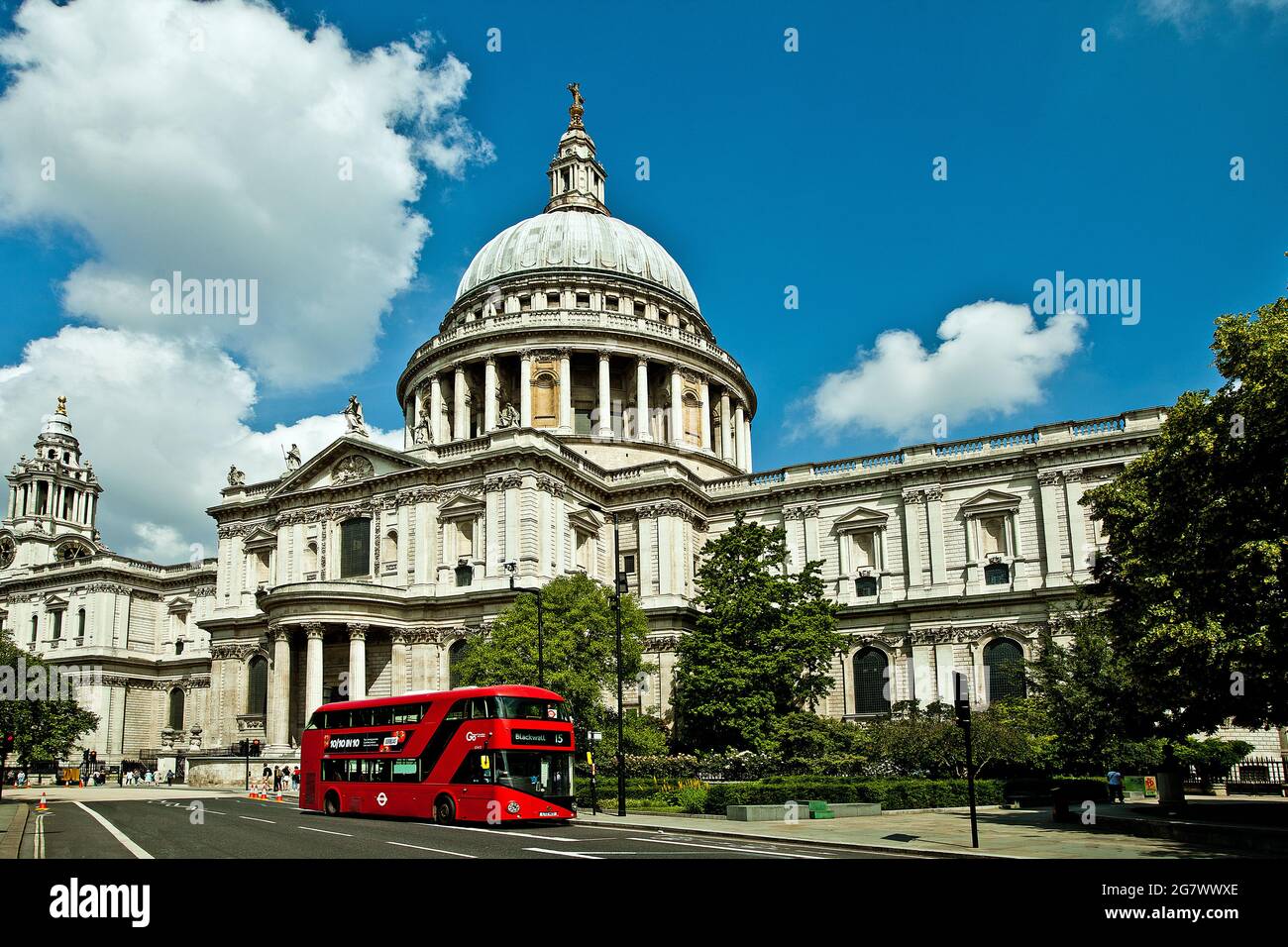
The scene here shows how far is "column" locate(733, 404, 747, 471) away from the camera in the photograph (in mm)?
81500

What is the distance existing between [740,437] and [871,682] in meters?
28.3

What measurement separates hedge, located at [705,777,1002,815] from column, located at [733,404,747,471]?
152ft

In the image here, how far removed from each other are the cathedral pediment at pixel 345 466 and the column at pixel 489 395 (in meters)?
11.6

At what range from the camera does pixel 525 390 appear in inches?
2813

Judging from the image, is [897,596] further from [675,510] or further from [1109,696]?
[1109,696]

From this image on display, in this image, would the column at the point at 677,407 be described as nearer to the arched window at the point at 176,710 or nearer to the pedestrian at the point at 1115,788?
the pedestrian at the point at 1115,788

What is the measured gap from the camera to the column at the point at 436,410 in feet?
243

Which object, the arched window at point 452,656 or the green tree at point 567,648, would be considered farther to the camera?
the arched window at point 452,656

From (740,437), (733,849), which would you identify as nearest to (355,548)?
(740,437)

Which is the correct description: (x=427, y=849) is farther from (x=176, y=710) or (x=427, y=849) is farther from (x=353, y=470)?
(x=176, y=710)

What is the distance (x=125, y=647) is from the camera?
A: 267ft

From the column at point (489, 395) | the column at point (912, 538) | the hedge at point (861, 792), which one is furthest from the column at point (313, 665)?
the column at point (912, 538)
